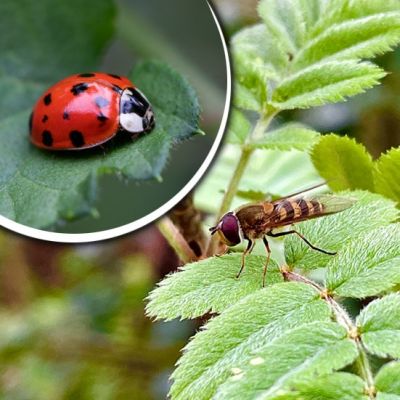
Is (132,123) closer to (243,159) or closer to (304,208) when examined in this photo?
(243,159)

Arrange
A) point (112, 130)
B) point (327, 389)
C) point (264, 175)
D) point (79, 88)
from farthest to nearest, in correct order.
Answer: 1. point (264, 175)
2. point (79, 88)
3. point (112, 130)
4. point (327, 389)

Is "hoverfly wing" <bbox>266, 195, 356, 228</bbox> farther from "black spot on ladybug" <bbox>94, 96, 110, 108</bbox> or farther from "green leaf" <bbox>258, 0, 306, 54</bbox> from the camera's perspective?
"black spot on ladybug" <bbox>94, 96, 110, 108</bbox>

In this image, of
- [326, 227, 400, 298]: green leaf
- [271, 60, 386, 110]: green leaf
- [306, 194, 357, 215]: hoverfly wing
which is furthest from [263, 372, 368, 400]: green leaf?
[271, 60, 386, 110]: green leaf

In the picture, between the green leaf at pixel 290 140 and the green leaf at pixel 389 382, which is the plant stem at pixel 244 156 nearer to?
the green leaf at pixel 290 140

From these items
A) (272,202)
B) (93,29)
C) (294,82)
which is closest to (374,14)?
(294,82)

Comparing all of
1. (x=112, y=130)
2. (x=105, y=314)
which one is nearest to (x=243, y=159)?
(x=112, y=130)

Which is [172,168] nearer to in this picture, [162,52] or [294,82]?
[294,82]

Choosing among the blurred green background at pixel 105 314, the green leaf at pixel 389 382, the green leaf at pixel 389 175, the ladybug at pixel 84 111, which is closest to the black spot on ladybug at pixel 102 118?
the ladybug at pixel 84 111
